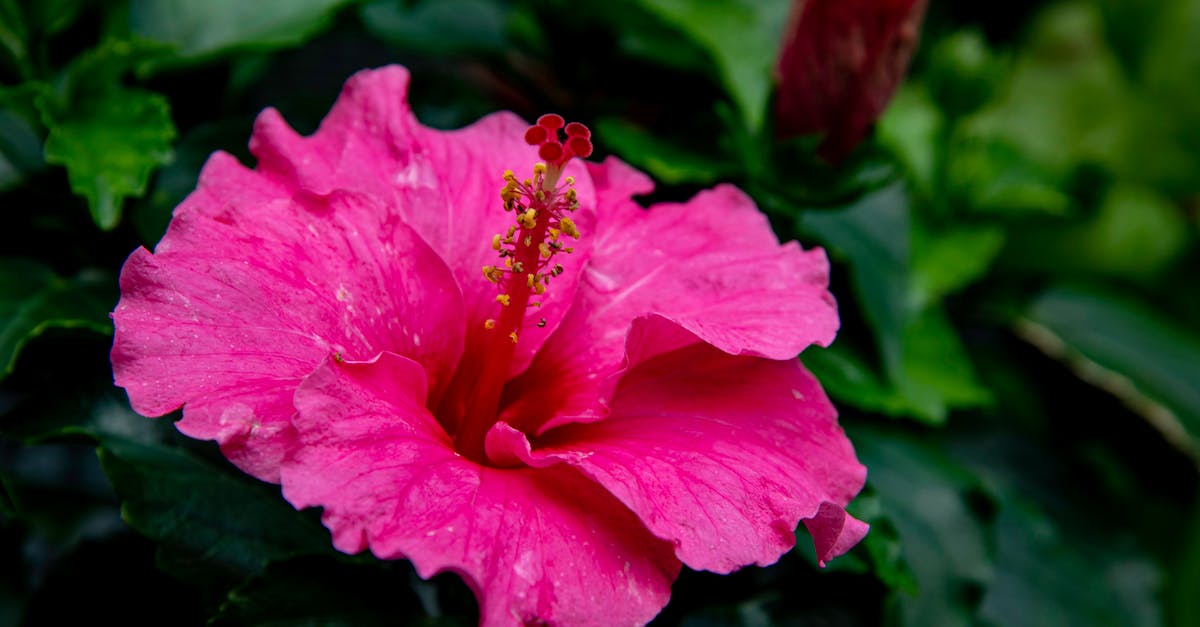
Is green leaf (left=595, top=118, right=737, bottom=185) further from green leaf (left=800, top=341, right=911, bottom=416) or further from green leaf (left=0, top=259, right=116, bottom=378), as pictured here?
green leaf (left=0, top=259, right=116, bottom=378)

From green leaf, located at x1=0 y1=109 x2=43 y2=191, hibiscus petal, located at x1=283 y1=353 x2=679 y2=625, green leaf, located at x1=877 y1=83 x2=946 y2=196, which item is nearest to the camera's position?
hibiscus petal, located at x1=283 y1=353 x2=679 y2=625

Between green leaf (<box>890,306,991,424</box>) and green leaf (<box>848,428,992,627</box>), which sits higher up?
green leaf (<box>890,306,991,424</box>)

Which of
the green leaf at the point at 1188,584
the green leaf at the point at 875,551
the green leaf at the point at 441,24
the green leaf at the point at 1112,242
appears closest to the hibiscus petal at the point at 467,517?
the green leaf at the point at 875,551

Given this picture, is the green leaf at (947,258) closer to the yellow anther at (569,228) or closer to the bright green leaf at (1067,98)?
the bright green leaf at (1067,98)

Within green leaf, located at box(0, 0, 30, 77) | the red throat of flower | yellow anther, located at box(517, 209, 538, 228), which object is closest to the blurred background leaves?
green leaf, located at box(0, 0, 30, 77)

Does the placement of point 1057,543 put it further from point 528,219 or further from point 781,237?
point 528,219
